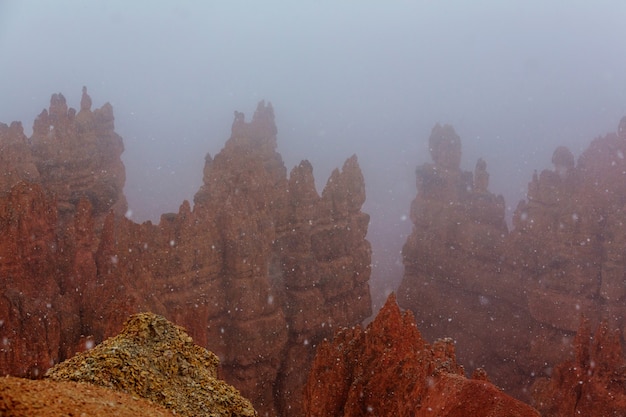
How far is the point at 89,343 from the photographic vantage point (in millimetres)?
11711

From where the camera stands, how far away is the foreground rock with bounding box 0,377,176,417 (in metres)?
3.31

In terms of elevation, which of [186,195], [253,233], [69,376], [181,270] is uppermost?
[186,195]

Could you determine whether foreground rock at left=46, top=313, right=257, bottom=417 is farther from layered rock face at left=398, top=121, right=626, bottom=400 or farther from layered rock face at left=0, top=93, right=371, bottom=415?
layered rock face at left=398, top=121, right=626, bottom=400

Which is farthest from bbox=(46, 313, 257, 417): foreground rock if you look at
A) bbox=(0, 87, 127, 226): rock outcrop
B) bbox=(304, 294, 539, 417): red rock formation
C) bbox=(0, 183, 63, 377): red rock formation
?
bbox=(0, 87, 127, 226): rock outcrop

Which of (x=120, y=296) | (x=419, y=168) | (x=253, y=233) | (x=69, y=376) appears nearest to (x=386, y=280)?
(x=419, y=168)

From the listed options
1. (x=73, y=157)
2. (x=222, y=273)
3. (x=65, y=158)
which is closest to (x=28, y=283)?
(x=222, y=273)

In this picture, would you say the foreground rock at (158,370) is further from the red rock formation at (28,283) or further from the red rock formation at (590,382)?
the red rock formation at (590,382)

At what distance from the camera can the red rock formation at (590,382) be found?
14.3 meters

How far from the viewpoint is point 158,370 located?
519 cm

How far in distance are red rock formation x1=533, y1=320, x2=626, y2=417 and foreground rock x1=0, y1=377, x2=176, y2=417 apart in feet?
46.4

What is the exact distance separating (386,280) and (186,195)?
32036 mm

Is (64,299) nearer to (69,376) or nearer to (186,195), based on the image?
(69,376)

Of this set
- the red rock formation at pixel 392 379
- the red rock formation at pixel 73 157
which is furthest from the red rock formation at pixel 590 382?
the red rock formation at pixel 73 157

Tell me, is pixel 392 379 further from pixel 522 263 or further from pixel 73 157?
pixel 73 157
